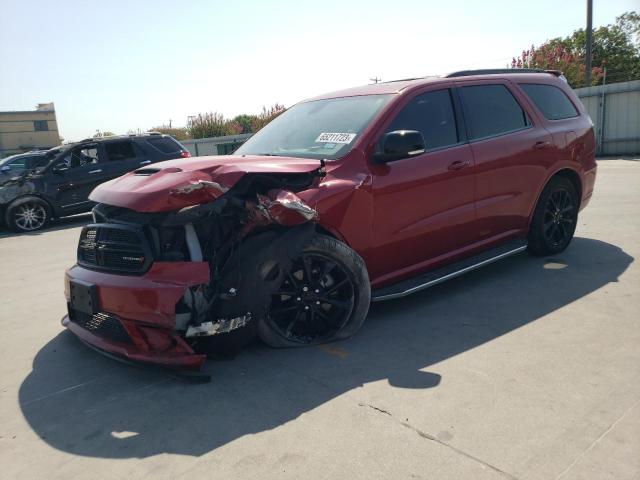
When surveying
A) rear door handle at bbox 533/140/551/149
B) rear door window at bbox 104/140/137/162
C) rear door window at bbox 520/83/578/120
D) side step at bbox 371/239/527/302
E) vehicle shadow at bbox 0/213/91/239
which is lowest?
vehicle shadow at bbox 0/213/91/239

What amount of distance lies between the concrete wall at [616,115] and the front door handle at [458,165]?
60.5 feet

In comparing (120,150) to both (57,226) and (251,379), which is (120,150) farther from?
(251,379)

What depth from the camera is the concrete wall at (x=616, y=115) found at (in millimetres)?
19797

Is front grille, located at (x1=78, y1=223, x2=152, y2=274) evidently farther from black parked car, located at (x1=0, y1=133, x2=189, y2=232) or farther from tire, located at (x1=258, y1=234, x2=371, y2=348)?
black parked car, located at (x1=0, y1=133, x2=189, y2=232)

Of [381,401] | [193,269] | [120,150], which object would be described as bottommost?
[381,401]

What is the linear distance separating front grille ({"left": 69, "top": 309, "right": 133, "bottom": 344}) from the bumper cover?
0.06 meters

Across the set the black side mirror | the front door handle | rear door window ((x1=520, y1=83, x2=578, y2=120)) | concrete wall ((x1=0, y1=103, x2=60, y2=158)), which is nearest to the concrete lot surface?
the front door handle

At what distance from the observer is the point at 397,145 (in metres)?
3.95

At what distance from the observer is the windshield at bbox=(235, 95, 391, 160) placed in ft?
13.8

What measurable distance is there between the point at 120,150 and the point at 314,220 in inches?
379

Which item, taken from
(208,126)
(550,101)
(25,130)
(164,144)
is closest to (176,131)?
(208,126)

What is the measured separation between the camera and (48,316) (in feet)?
16.3

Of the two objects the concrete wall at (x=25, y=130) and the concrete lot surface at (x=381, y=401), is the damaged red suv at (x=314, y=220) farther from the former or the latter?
the concrete wall at (x=25, y=130)

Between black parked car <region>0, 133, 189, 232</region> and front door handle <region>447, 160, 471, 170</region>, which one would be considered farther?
black parked car <region>0, 133, 189, 232</region>
